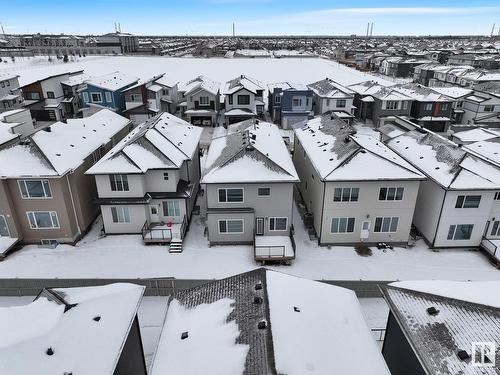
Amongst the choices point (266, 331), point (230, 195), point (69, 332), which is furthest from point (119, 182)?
point (266, 331)

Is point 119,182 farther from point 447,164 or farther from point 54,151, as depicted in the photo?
point 447,164

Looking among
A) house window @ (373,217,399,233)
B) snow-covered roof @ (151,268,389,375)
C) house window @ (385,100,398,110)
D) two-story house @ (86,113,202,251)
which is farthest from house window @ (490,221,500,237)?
house window @ (385,100,398,110)

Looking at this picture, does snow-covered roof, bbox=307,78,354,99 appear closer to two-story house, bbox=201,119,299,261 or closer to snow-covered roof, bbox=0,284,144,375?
two-story house, bbox=201,119,299,261

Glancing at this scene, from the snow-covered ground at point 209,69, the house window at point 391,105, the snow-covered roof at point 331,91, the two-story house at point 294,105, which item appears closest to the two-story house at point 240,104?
the two-story house at point 294,105

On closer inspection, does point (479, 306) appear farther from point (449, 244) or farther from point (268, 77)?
point (268, 77)

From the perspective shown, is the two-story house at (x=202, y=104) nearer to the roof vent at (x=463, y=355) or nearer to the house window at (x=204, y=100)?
the house window at (x=204, y=100)
